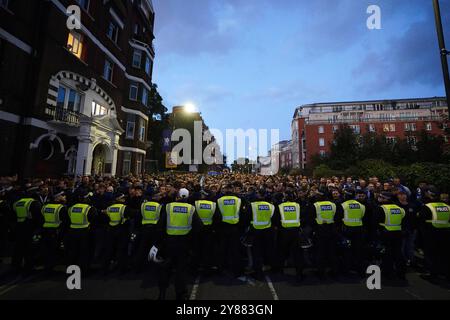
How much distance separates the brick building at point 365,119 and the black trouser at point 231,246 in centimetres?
5507

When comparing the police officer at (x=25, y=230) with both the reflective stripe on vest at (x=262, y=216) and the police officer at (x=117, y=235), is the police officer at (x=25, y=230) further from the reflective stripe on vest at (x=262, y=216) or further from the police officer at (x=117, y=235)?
the reflective stripe on vest at (x=262, y=216)

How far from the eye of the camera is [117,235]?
566cm

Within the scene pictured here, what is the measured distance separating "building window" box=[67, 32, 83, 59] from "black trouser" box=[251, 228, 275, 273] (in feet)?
54.4

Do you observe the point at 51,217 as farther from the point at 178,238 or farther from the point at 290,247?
the point at 290,247

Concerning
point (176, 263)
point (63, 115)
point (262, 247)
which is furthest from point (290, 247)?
point (63, 115)

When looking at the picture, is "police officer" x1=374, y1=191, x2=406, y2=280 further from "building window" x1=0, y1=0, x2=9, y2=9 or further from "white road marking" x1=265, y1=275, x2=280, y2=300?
"building window" x1=0, y1=0, x2=9, y2=9

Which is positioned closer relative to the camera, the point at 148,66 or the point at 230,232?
the point at 230,232

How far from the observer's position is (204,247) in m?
5.66

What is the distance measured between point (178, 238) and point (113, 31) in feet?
70.6

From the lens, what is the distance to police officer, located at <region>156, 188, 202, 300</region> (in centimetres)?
418

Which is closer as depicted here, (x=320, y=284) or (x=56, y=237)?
(x=320, y=284)
